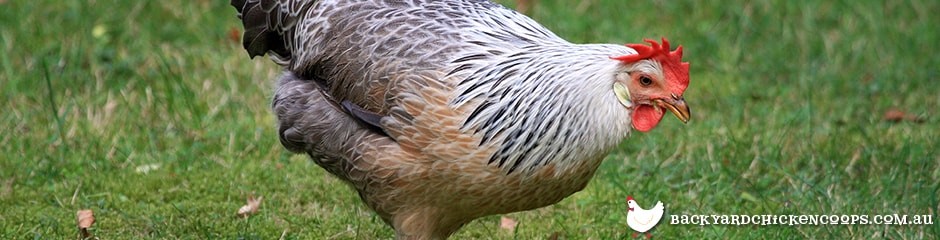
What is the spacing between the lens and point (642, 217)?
17.2 ft

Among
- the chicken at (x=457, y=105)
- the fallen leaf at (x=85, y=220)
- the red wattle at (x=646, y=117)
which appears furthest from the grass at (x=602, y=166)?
the red wattle at (x=646, y=117)

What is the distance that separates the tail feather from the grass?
0.71 meters

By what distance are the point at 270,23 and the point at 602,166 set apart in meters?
1.72

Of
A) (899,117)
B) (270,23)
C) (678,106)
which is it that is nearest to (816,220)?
(678,106)

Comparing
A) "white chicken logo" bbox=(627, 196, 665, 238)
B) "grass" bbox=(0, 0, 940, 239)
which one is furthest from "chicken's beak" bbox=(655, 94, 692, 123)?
"grass" bbox=(0, 0, 940, 239)

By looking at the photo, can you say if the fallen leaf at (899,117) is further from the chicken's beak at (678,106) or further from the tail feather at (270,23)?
the tail feather at (270,23)

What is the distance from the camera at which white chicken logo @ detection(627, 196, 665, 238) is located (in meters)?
5.18

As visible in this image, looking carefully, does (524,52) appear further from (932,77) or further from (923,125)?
(932,77)

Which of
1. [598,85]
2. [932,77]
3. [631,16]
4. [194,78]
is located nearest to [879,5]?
[932,77]

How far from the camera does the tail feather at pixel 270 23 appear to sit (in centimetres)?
510

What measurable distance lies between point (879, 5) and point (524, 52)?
4.25 meters

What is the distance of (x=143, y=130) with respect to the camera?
638 centimetres

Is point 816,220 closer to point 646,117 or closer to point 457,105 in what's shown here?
point 646,117

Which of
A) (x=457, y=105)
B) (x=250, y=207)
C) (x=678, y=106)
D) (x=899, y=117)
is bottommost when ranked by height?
(x=899, y=117)
